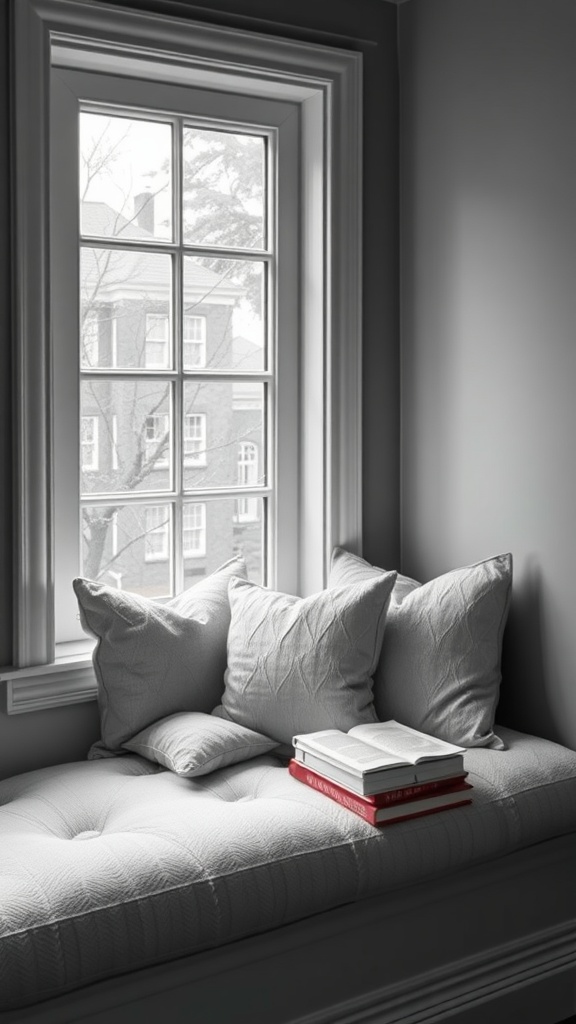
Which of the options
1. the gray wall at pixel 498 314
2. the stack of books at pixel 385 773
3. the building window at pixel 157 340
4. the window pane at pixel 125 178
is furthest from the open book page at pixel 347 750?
the window pane at pixel 125 178

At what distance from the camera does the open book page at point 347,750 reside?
1.98 m

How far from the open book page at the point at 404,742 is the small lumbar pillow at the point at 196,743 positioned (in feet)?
0.76

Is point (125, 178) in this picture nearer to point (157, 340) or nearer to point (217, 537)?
point (157, 340)

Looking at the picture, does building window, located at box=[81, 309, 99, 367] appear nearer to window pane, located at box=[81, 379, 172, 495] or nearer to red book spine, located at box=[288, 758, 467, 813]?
window pane, located at box=[81, 379, 172, 495]

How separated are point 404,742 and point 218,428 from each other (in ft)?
3.45

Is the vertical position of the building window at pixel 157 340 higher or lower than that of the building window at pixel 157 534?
higher

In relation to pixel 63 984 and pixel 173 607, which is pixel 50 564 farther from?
pixel 63 984

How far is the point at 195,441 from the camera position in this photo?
2.74 metres

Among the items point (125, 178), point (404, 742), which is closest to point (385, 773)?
point (404, 742)

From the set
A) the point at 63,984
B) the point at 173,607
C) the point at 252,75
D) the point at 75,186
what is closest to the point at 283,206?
the point at 252,75

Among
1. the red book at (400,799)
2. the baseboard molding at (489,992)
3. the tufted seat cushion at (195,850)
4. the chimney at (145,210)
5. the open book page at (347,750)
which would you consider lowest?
the baseboard molding at (489,992)

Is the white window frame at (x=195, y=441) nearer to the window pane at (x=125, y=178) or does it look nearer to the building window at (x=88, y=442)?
the building window at (x=88, y=442)

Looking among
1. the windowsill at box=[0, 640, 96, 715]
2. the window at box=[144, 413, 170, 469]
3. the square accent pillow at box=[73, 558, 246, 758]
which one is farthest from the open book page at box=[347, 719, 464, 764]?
the window at box=[144, 413, 170, 469]

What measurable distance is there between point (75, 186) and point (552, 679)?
64.4 inches
